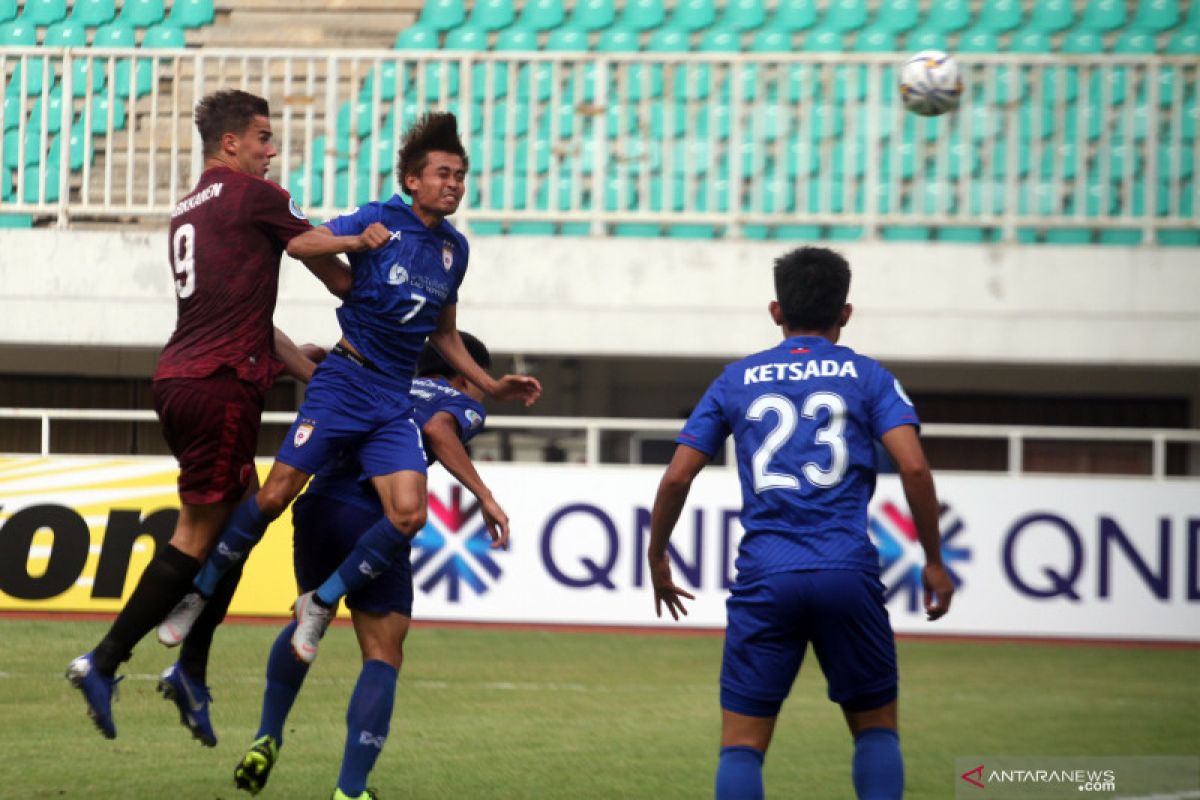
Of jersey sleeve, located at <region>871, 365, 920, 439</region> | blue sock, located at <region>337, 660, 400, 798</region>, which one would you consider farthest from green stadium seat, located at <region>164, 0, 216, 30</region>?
jersey sleeve, located at <region>871, 365, 920, 439</region>

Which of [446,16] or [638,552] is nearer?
[638,552]

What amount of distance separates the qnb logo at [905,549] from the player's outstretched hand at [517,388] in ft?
20.2

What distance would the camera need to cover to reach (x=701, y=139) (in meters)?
14.6

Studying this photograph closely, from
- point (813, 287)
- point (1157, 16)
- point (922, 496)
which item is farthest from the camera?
point (1157, 16)

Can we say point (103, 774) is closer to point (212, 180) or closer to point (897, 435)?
point (212, 180)

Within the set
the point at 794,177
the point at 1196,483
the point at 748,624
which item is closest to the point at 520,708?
the point at 748,624

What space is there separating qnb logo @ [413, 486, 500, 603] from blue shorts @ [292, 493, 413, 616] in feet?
19.9

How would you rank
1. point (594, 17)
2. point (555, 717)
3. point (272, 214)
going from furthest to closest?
point (594, 17) → point (555, 717) → point (272, 214)

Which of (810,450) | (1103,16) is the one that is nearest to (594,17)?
(1103,16)

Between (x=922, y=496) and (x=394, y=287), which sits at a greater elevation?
(x=394, y=287)

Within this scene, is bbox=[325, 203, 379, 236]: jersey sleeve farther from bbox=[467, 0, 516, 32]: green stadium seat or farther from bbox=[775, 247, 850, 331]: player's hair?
bbox=[467, 0, 516, 32]: green stadium seat

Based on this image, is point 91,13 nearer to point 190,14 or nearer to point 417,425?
point 190,14

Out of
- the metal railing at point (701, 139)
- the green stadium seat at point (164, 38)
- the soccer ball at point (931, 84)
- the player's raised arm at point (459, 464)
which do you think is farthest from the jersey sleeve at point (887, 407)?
the green stadium seat at point (164, 38)

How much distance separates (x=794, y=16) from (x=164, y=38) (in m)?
5.64
